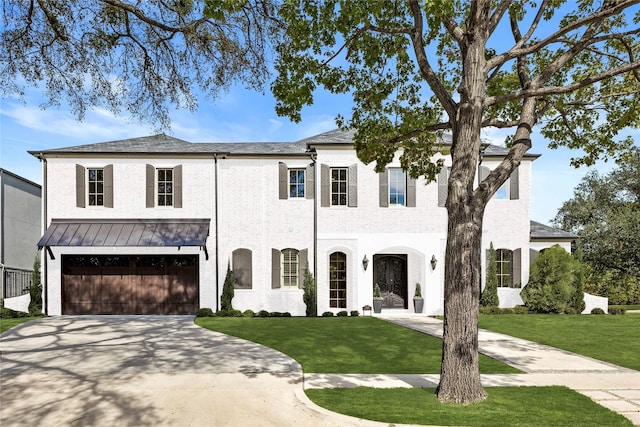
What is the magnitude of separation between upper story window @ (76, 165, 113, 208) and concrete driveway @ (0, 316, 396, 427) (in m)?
7.20

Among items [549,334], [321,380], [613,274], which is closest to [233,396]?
[321,380]

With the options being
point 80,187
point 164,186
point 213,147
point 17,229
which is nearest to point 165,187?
point 164,186

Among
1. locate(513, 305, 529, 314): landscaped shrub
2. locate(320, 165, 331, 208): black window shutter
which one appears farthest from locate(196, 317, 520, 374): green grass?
locate(513, 305, 529, 314): landscaped shrub

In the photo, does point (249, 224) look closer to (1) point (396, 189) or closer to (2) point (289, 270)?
(2) point (289, 270)

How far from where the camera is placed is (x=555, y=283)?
18.6 m

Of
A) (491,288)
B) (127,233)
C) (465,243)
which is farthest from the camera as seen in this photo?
(491,288)

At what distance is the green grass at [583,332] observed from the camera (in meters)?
11.0

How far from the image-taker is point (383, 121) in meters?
10.6

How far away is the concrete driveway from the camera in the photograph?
6387 millimetres

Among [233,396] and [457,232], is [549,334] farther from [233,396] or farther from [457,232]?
[233,396]

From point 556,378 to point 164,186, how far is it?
55.1 feet

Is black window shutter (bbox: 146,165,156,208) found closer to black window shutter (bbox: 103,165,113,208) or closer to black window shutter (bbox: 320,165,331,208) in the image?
black window shutter (bbox: 103,165,113,208)

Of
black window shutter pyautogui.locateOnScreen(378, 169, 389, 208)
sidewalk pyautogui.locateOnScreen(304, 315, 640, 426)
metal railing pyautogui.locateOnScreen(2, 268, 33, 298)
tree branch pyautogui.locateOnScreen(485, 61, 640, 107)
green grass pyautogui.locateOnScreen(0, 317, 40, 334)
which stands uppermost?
tree branch pyautogui.locateOnScreen(485, 61, 640, 107)

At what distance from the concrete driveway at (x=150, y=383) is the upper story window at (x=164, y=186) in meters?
7.35
